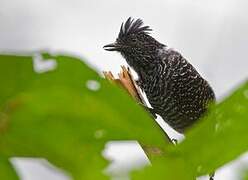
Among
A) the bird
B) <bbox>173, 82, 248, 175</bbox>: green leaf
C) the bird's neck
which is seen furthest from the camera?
the bird's neck

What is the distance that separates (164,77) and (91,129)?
2.89 meters

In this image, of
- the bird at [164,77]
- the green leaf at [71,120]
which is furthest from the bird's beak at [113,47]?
the green leaf at [71,120]

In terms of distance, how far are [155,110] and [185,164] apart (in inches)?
110

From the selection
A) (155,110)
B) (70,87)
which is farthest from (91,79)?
(155,110)

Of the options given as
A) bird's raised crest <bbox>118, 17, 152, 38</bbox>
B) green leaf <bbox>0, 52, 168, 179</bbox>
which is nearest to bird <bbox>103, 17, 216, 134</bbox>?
bird's raised crest <bbox>118, 17, 152, 38</bbox>

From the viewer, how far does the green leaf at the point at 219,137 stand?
219mm

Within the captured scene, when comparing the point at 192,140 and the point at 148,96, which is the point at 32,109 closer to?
the point at 192,140

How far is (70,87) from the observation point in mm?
246

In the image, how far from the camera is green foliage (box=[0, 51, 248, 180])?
221mm

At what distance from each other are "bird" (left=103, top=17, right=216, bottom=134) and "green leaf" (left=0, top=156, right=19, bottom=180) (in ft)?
8.58

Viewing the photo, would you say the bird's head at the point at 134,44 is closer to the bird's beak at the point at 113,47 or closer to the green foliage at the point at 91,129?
the bird's beak at the point at 113,47

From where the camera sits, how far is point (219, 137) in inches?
8.8

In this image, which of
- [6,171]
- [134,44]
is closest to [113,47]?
[134,44]

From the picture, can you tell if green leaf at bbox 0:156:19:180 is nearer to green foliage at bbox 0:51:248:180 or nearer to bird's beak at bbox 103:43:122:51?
green foliage at bbox 0:51:248:180
